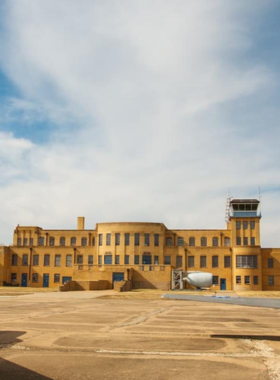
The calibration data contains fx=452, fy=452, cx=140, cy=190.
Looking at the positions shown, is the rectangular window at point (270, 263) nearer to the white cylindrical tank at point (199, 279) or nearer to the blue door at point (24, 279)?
the white cylindrical tank at point (199, 279)

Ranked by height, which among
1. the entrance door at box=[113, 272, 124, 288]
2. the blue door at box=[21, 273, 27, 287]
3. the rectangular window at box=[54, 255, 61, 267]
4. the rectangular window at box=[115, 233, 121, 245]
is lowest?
the blue door at box=[21, 273, 27, 287]

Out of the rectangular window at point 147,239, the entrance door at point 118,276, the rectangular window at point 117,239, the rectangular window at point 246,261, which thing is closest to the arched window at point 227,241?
the rectangular window at point 246,261

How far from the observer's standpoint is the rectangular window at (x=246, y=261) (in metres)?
77.4

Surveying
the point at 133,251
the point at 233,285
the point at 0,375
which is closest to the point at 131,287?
the point at 133,251

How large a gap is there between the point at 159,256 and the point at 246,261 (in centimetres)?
1532

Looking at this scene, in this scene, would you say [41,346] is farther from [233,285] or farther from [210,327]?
[233,285]

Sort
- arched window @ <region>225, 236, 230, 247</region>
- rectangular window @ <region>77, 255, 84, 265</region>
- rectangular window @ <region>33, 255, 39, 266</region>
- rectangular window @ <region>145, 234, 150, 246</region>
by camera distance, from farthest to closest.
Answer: arched window @ <region>225, 236, 230, 247</region>, rectangular window @ <region>33, 255, 39, 266</region>, rectangular window @ <region>77, 255, 84, 265</region>, rectangular window @ <region>145, 234, 150, 246</region>

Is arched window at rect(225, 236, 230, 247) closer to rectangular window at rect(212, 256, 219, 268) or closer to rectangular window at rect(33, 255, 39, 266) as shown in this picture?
rectangular window at rect(212, 256, 219, 268)

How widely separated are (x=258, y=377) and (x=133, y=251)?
71.4 meters

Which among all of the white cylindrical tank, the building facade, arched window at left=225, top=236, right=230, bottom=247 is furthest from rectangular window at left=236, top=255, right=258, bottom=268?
arched window at left=225, top=236, right=230, bottom=247

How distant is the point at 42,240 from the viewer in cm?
9419

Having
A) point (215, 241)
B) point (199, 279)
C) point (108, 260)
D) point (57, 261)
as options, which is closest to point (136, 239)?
point (108, 260)

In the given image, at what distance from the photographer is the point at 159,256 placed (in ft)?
268

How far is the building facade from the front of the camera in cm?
7681
